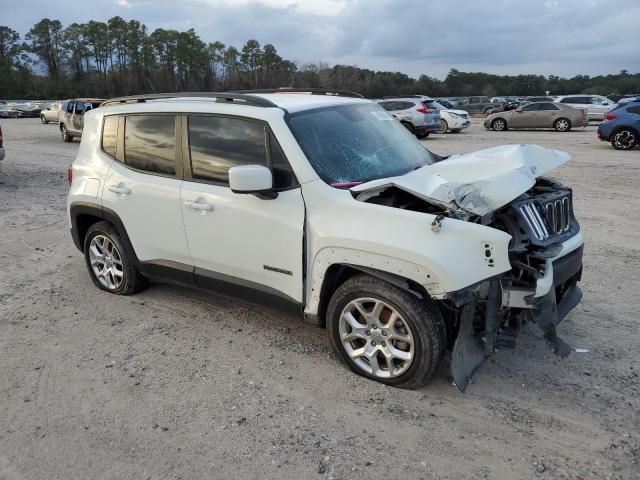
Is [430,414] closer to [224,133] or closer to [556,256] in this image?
[556,256]

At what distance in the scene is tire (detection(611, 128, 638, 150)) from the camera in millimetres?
16453

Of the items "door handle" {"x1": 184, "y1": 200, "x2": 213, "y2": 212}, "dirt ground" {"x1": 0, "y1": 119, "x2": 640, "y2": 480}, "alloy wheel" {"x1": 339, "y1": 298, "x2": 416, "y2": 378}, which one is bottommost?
"dirt ground" {"x1": 0, "y1": 119, "x2": 640, "y2": 480}

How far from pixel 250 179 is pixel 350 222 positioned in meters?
0.72

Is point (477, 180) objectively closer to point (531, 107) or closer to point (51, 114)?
point (531, 107)

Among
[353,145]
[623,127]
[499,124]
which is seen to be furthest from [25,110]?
[353,145]

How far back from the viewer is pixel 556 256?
3561 mm

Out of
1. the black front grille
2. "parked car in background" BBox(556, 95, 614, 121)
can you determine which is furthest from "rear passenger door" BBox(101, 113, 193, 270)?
"parked car in background" BBox(556, 95, 614, 121)

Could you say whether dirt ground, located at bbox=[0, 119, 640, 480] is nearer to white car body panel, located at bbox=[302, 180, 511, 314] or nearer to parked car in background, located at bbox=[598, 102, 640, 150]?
white car body panel, located at bbox=[302, 180, 511, 314]

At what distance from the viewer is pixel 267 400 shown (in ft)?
11.8

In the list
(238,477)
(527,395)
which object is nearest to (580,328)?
(527,395)

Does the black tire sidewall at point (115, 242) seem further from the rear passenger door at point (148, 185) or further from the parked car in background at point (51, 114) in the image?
the parked car in background at point (51, 114)

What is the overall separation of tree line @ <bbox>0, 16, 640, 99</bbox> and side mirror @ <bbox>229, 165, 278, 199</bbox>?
78.7 metres

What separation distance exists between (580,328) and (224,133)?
324 centimetres

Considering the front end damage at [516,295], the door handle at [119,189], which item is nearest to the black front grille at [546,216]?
the front end damage at [516,295]
